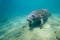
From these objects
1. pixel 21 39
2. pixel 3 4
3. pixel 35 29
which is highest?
pixel 3 4

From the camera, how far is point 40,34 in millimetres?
6734

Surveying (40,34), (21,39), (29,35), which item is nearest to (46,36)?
(40,34)

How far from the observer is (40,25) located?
7.99m

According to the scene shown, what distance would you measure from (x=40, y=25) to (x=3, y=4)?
59.4 meters

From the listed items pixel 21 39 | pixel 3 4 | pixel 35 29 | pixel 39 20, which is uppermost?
pixel 3 4

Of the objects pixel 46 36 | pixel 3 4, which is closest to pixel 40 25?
pixel 46 36

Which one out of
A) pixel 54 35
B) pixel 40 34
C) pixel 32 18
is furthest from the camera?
pixel 32 18

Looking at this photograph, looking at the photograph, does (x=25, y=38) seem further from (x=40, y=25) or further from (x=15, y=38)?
(x=40, y=25)

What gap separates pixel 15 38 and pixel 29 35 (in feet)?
3.49

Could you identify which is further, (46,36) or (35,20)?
(35,20)

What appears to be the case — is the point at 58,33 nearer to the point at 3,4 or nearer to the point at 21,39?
the point at 21,39

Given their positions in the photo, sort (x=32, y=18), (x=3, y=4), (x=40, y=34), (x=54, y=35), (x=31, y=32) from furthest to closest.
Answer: (x=3, y=4) → (x=32, y=18) → (x=31, y=32) → (x=40, y=34) → (x=54, y=35)

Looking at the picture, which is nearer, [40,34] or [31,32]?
[40,34]

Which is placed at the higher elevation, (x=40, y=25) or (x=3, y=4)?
(x=3, y=4)
